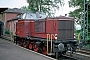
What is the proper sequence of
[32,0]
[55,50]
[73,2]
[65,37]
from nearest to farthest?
1. [55,50]
2. [65,37]
3. [73,2]
4. [32,0]

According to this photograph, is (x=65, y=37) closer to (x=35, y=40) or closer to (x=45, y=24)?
(x=45, y=24)

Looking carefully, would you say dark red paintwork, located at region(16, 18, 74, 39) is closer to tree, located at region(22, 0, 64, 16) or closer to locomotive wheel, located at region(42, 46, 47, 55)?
locomotive wheel, located at region(42, 46, 47, 55)

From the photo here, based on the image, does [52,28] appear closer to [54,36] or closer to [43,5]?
[54,36]

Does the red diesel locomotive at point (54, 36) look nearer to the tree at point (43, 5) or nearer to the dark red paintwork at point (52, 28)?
the dark red paintwork at point (52, 28)

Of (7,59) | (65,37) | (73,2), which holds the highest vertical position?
(73,2)

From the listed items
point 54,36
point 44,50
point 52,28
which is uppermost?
point 52,28

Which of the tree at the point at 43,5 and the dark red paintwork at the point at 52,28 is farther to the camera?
the tree at the point at 43,5

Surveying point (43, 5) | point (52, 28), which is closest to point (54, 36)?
point (52, 28)

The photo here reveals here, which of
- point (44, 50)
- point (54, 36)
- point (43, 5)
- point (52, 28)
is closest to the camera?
point (54, 36)

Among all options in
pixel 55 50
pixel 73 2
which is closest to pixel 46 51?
pixel 55 50

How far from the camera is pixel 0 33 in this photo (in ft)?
105

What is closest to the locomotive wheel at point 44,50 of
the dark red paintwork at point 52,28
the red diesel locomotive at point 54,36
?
the red diesel locomotive at point 54,36

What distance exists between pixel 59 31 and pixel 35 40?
266 centimetres

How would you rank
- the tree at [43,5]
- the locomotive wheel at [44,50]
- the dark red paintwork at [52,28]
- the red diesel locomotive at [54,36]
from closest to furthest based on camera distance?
the red diesel locomotive at [54,36] → the dark red paintwork at [52,28] → the locomotive wheel at [44,50] → the tree at [43,5]
